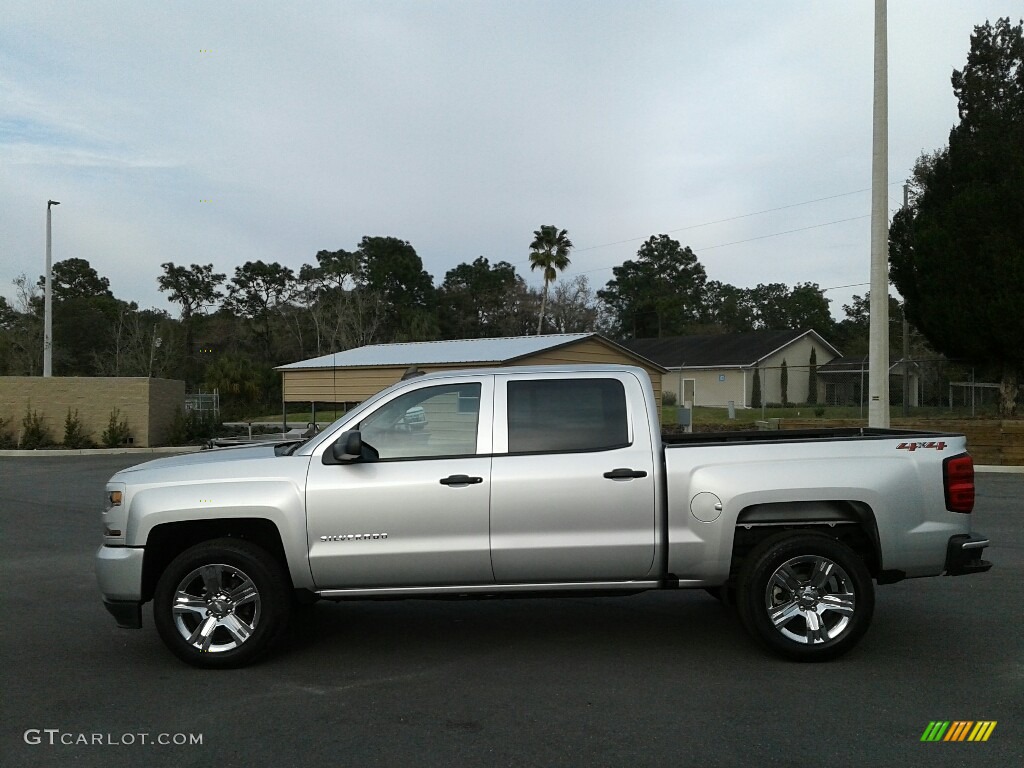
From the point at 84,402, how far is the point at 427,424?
2492 centimetres

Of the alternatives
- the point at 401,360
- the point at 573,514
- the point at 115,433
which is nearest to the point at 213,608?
the point at 573,514

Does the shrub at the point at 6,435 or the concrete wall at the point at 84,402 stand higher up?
the concrete wall at the point at 84,402

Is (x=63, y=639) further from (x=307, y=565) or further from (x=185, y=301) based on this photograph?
(x=185, y=301)

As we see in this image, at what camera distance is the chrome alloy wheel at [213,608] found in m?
5.60

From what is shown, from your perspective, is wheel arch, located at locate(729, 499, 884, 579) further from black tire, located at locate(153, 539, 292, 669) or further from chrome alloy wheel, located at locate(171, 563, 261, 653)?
chrome alloy wheel, located at locate(171, 563, 261, 653)

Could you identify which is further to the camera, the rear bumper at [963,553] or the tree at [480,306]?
the tree at [480,306]

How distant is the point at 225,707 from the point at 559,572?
2113 mm

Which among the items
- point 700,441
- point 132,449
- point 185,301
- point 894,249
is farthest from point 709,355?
point 700,441

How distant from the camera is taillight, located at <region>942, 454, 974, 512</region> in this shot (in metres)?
5.65

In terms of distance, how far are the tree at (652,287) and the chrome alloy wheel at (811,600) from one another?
75911mm

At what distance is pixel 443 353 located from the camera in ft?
78.8

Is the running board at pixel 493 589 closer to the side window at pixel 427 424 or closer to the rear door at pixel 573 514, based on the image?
the rear door at pixel 573 514

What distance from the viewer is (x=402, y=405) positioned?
589 cm

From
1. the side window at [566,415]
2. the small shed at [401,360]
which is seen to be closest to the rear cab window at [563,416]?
the side window at [566,415]
